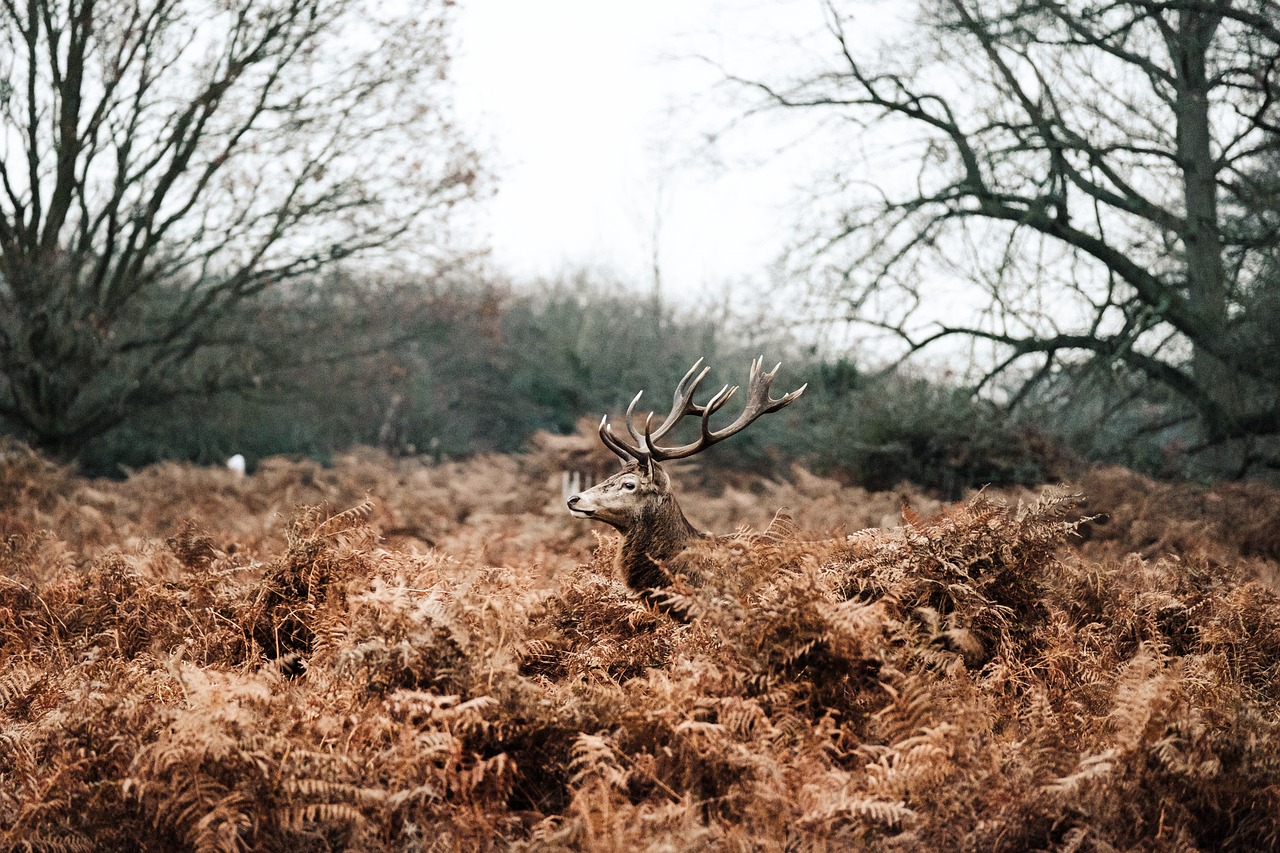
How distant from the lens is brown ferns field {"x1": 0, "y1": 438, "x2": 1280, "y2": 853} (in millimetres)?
3432

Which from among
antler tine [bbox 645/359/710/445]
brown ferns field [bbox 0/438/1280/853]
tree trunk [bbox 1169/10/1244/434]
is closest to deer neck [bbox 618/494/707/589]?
brown ferns field [bbox 0/438/1280/853]

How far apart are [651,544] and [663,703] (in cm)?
131

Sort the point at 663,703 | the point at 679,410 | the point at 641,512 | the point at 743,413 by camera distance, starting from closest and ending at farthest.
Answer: the point at 663,703 < the point at 641,512 < the point at 743,413 < the point at 679,410

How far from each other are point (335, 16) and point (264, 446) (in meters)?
16.3

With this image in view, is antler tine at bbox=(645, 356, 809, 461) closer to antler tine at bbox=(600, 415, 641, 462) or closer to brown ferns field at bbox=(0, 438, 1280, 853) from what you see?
antler tine at bbox=(600, 415, 641, 462)

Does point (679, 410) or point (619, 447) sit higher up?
point (679, 410)

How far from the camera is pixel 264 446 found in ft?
98.4

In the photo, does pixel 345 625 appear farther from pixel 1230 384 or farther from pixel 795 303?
pixel 1230 384

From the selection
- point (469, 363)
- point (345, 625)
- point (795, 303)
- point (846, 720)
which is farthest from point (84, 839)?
point (469, 363)

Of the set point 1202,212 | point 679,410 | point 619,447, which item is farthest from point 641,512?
point 1202,212

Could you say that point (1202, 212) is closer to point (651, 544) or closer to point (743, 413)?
point (743, 413)

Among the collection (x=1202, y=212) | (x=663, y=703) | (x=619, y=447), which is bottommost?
(x=663, y=703)

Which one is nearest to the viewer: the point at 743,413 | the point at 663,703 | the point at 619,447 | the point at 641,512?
the point at 663,703

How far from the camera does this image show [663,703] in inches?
155
